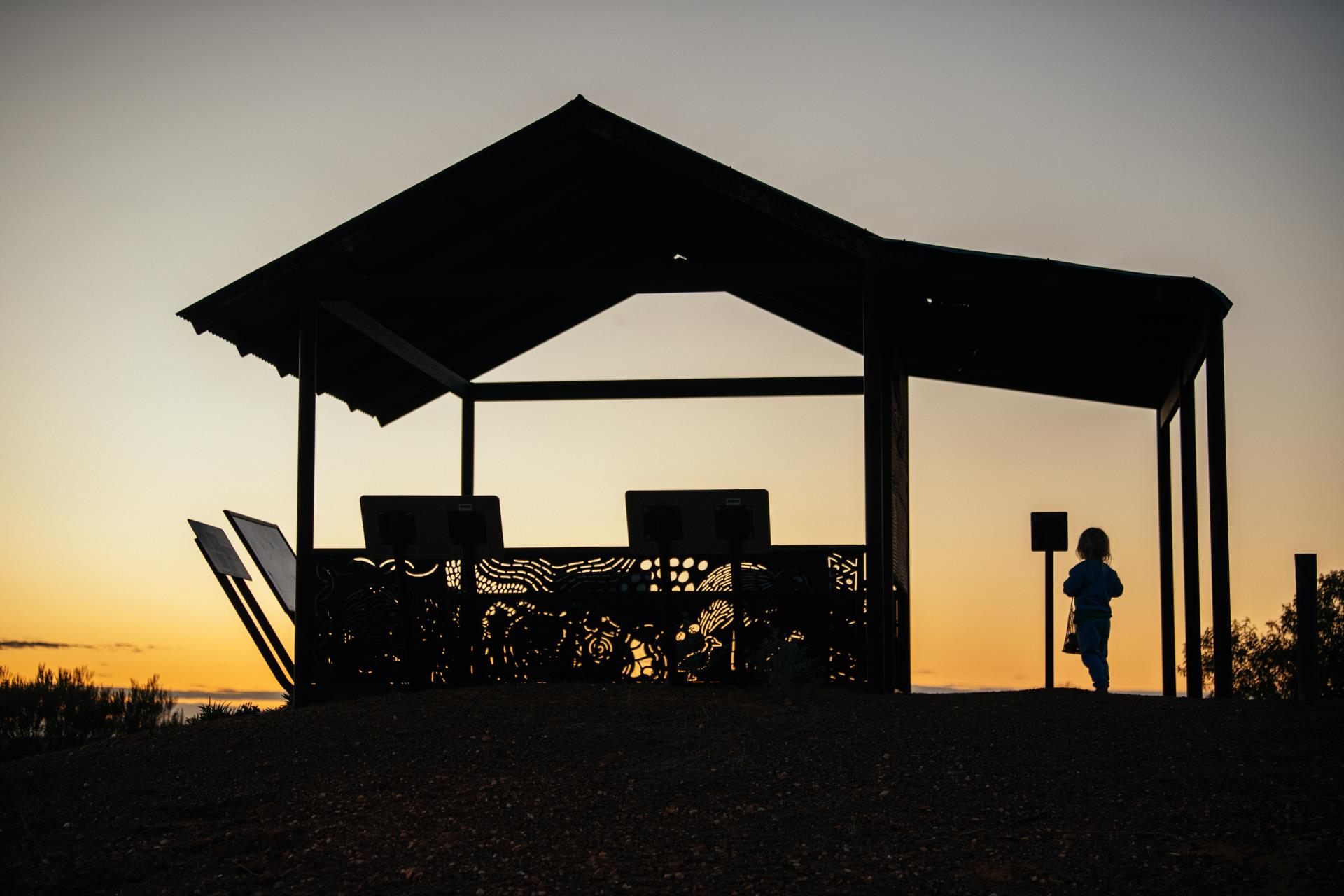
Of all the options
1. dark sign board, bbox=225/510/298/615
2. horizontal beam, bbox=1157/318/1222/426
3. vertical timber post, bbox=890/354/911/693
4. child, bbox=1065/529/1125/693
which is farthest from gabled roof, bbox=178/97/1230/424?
child, bbox=1065/529/1125/693

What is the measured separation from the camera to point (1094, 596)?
1308 centimetres

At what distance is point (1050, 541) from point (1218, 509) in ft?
6.05

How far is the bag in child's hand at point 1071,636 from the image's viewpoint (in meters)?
13.2

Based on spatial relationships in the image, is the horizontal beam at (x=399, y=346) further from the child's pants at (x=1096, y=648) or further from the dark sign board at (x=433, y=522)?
the child's pants at (x=1096, y=648)

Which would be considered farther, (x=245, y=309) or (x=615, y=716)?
(x=245, y=309)

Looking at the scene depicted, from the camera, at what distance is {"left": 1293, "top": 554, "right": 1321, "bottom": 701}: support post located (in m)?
11.7

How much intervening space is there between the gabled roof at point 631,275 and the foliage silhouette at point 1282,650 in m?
8.30

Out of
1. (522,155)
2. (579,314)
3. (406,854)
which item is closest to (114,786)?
(406,854)

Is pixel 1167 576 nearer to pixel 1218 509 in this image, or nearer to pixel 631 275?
pixel 1218 509

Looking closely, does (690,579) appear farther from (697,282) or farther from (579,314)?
(579,314)

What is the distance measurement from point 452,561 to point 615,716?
10.2 feet

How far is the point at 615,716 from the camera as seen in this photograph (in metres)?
11.1

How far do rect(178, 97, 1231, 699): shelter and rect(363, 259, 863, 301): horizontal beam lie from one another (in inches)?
0.8

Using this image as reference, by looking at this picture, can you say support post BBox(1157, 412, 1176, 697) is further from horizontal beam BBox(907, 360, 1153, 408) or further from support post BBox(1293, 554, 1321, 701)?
support post BBox(1293, 554, 1321, 701)
